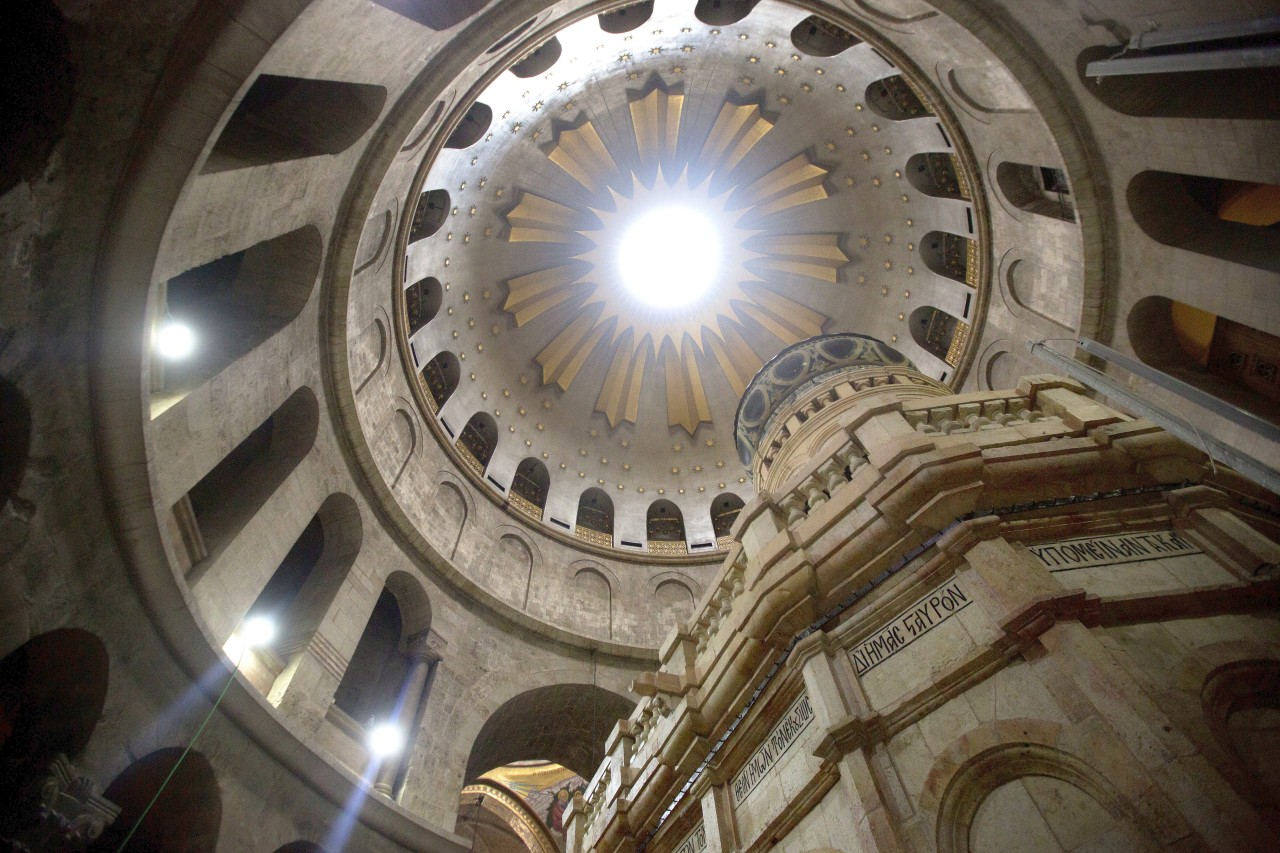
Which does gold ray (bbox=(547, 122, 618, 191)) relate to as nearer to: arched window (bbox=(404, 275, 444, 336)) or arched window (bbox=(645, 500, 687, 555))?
arched window (bbox=(404, 275, 444, 336))

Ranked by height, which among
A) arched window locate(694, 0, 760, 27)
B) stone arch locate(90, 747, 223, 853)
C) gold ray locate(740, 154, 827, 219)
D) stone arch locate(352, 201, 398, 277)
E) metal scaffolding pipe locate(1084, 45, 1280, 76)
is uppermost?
gold ray locate(740, 154, 827, 219)

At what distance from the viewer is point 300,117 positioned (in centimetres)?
873

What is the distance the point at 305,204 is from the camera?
28.8ft

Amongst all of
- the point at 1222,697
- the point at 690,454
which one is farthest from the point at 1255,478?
the point at 690,454

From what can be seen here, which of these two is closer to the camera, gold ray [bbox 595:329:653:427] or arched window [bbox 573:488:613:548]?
arched window [bbox 573:488:613:548]

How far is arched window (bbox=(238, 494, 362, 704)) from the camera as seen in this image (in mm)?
9109

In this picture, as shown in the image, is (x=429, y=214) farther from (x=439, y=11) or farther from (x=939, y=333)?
(x=939, y=333)

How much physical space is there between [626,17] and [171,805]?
1481 cm

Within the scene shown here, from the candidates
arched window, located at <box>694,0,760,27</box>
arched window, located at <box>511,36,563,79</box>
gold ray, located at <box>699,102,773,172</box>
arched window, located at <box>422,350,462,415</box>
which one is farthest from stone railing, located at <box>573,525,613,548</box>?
arched window, located at <box>694,0,760,27</box>

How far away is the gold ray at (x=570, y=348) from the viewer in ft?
66.6

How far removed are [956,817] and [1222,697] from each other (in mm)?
1729

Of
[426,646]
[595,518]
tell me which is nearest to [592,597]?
[595,518]

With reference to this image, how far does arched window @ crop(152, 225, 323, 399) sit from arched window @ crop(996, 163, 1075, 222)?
12.4 metres

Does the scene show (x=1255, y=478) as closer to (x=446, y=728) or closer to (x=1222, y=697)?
(x=1222, y=697)
